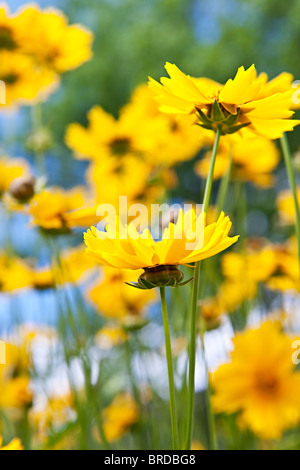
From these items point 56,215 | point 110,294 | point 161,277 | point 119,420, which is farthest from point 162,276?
point 119,420

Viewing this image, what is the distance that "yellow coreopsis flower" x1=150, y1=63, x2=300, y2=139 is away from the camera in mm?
230

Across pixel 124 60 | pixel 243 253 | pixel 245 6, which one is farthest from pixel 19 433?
pixel 245 6

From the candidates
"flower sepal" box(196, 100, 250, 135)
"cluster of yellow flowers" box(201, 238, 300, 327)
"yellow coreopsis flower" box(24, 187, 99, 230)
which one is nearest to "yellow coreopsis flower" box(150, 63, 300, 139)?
"flower sepal" box(196, 100, 250, 135)

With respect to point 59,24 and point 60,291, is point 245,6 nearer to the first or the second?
point 59,24

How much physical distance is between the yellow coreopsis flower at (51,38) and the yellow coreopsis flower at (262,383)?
1.13ft

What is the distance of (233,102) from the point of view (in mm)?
246

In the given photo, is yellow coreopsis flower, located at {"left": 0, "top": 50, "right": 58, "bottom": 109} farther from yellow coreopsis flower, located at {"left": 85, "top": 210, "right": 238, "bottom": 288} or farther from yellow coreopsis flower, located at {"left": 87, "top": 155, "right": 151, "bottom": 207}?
yellow coreopsis flower, located at {"left": 85, "top": 210, "right": 238, "bottom": 288}

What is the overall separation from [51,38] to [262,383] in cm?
39

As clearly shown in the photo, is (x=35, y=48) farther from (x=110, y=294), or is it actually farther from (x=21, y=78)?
(x=110, y=294)

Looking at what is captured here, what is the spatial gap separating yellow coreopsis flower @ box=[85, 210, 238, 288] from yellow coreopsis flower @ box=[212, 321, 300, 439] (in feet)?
0.68

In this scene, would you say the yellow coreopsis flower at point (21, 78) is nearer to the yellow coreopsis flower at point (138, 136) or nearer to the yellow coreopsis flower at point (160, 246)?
the yellow coreopsis flower at point (138, 136)

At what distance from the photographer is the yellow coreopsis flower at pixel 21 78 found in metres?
0.61

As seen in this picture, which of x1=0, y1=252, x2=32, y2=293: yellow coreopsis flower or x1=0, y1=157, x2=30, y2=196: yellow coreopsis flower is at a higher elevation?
x1=0, y1=157, x2=30, y2=196: yellow coreopsis flower

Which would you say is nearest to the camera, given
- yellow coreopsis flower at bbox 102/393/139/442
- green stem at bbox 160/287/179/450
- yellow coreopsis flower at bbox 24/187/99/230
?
green stem at bbox 160/287/179/450
